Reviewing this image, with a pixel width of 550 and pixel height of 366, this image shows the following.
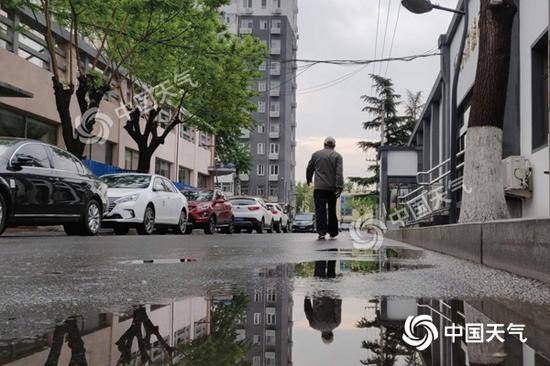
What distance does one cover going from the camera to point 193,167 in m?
39.8

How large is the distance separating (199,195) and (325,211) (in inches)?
360

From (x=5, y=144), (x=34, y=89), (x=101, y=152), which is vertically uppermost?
(x=34, y=89)

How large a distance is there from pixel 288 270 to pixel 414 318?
7.30 feet

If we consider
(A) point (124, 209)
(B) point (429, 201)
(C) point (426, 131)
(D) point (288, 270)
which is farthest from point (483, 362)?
(C) point (426, 131)

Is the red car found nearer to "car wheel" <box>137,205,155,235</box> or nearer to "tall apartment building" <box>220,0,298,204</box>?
"car wheel" <box>137,205,155,235</box>

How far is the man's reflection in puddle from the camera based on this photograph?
7.89 ft

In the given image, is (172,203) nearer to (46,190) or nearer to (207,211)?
(207,211)

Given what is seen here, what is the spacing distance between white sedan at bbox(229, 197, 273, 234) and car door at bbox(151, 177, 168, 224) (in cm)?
876

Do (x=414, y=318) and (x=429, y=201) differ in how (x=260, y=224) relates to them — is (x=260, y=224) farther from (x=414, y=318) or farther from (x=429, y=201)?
(x=414, y=318)

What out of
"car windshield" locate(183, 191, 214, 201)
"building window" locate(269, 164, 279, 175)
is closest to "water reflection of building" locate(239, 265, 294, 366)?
"car windshield" locate(183, 191, 214, 201)

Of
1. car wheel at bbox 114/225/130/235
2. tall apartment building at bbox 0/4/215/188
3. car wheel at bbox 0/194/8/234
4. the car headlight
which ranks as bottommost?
car wheel at bbox 114/225/130/235

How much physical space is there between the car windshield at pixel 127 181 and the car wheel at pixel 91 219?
8.17 feet

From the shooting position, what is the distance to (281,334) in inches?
91.7

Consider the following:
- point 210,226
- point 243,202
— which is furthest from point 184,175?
point 210,226
